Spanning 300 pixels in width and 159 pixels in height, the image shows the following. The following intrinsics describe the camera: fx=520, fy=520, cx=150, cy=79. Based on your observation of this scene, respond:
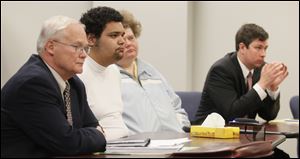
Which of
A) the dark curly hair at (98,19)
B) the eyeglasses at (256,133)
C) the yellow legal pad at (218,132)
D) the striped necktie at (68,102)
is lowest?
the eyeglasses at (256,133)

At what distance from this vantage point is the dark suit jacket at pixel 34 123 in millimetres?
1753

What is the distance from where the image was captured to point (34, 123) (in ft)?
5.74

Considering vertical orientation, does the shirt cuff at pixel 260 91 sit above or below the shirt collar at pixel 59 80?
below

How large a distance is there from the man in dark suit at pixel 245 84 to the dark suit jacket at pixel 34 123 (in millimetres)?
1866

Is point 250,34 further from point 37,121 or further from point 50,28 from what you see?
point 37,121

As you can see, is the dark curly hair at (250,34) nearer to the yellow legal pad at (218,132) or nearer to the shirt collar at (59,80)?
the yellow legal pad at (218,132)

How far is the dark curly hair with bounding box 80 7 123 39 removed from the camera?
9.12 feet

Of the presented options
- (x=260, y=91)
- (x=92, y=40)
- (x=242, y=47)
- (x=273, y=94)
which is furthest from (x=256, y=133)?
(x=242, y=47)

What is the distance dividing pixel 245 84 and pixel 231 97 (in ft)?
0.68

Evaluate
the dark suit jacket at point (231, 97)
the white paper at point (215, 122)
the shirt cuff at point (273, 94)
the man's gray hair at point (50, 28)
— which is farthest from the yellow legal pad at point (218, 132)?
the shirt cuff at point (273, 94)

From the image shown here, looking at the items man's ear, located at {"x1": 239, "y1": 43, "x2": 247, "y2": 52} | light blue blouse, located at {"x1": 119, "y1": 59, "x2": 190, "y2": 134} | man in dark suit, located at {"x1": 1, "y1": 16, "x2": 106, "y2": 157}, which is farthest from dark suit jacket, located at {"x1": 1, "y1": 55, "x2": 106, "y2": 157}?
man's ear, located at {"x1": 239, "y1": 43, "x2": 247, "y2": 52}

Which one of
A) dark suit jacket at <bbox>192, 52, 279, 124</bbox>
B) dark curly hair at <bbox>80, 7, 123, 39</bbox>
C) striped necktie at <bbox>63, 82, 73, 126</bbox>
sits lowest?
dark suit jacket at <bbox>192, 52, 279, 124</bbox>

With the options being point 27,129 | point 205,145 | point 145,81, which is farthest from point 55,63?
point 145,81

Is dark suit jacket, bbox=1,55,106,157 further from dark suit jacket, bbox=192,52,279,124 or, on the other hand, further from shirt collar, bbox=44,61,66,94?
dark suit jacket, bbox=192,52,279,124
